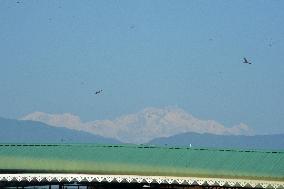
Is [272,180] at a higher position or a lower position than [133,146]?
lower

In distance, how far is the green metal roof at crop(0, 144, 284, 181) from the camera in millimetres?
62031

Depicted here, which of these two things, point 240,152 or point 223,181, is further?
point 240,152

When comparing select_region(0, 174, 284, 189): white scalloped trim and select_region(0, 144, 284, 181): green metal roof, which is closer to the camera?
select_region(0, 174, 284, 189): white scalloped trim

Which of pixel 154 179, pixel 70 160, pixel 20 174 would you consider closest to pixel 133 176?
pixel 154 179

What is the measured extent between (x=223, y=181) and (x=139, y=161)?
877 centimetres

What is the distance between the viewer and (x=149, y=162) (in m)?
63.7

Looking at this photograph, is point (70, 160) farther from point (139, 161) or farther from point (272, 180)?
point (272, 180)

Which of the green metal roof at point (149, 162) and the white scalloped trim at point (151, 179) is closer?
the white scalloped trim at point (151, 179)

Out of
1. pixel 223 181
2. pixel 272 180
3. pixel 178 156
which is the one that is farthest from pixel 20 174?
pixel 272 180

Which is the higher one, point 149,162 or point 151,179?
point 149,162

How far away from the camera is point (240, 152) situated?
65438 millimetres

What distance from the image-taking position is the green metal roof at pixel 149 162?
62031 mm

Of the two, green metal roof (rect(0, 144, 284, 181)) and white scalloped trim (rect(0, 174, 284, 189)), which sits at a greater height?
green metal roof (rect(0, 144, 284, 181))

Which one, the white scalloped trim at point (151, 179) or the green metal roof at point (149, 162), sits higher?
the green metal roof at point (149, 162)
